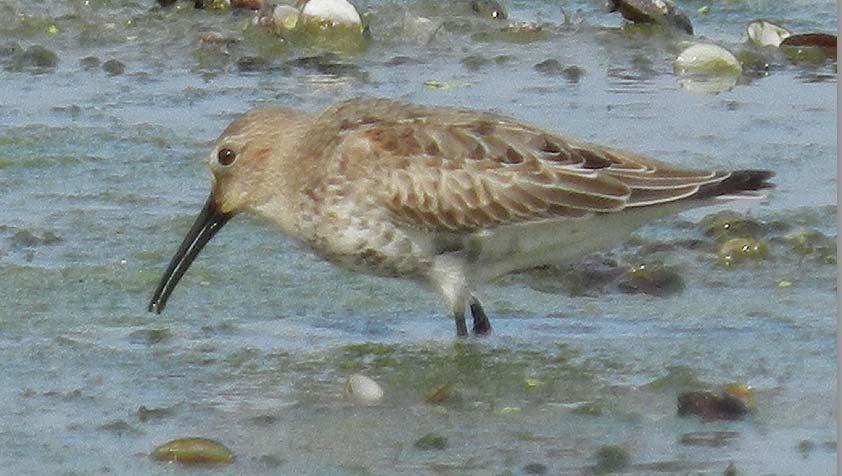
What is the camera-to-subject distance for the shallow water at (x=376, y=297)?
6523mm

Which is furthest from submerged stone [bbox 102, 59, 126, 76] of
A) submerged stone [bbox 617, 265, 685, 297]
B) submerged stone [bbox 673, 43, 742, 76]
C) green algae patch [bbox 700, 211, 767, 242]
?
submerged stone [bbox 617, 265, 685, 297]

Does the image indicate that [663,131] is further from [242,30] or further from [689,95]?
[242,30]

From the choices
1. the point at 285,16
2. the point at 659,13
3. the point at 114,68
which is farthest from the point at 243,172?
the point at 659,13

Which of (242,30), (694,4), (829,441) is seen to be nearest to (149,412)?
(829,441)

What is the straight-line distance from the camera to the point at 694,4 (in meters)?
13.3

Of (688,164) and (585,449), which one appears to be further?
(688,164)

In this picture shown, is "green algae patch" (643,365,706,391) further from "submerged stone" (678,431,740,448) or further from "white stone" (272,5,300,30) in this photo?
"white stone" (272,5,300,30)

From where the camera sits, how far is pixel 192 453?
6242 mm

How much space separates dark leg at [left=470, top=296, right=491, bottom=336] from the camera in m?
7.89

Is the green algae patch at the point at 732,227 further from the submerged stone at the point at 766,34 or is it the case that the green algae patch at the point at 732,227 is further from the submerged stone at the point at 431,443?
the submerged stone at the point at 431,443

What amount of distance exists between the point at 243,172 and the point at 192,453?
2.10 meters

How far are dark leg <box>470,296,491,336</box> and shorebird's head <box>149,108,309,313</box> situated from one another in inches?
33.9

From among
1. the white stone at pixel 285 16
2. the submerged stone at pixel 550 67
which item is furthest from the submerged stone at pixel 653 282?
the white stone at pixel 285 16

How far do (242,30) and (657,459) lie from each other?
22.6ft
